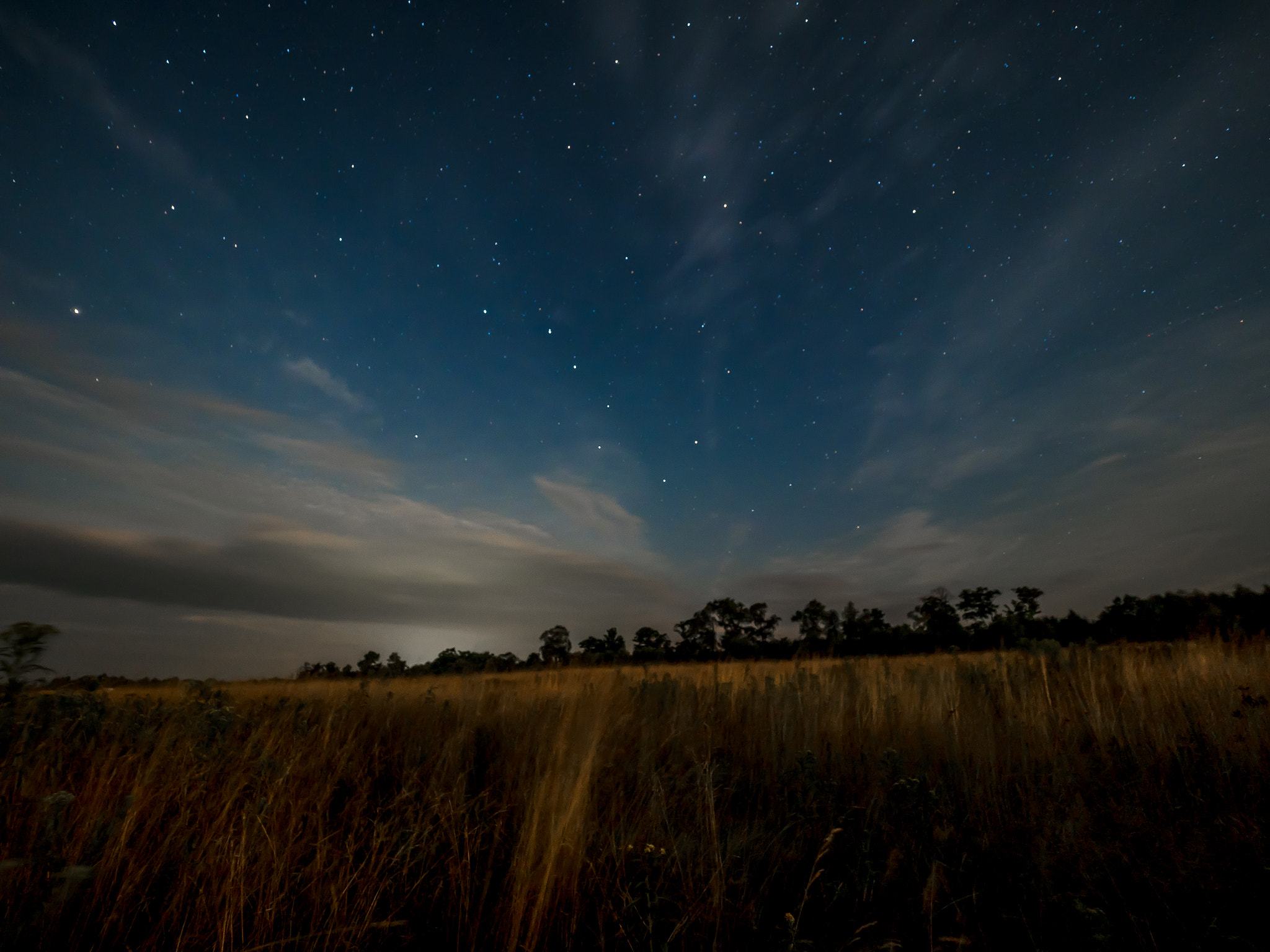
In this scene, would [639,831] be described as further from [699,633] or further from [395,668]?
[699,633]

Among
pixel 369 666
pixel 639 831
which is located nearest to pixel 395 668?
pixel 369 666

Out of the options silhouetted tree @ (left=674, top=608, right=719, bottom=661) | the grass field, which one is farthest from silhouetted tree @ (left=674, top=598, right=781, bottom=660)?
the grass field

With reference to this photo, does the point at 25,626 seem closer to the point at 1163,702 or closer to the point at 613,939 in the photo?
the point at 613,939

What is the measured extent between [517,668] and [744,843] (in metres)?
12.5

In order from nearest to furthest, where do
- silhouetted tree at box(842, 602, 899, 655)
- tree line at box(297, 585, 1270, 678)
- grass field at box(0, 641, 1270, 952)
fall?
grass field at box(0, 641, 1270, 952) < tree line at box(297, 585, 1270, 678) < silhouetted tree at box(842, 602, 899, 655)

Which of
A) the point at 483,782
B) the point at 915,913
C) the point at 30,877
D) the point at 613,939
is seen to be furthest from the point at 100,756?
the point at 915,913

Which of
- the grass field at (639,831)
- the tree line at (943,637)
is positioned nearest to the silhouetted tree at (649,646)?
the tree line at (943,637)

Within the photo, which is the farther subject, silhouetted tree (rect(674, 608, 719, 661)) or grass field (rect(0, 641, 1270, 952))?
silhouetted tree (rect(674, 608, 719, 661))

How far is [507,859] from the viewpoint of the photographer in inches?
136

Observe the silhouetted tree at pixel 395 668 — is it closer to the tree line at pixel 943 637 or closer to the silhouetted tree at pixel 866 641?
the tree line at pixel 943 637

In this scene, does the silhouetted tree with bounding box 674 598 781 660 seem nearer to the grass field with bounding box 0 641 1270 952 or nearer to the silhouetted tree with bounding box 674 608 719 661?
the silhouetted tree with bounding box 674 608 719 661

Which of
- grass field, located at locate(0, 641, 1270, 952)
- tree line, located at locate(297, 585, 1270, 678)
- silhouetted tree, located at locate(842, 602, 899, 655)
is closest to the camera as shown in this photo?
grass field, located at locate(0, 641, 1270, 952)

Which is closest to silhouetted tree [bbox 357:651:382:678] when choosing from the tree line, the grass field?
the tree line

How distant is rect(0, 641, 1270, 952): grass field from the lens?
261 cm
